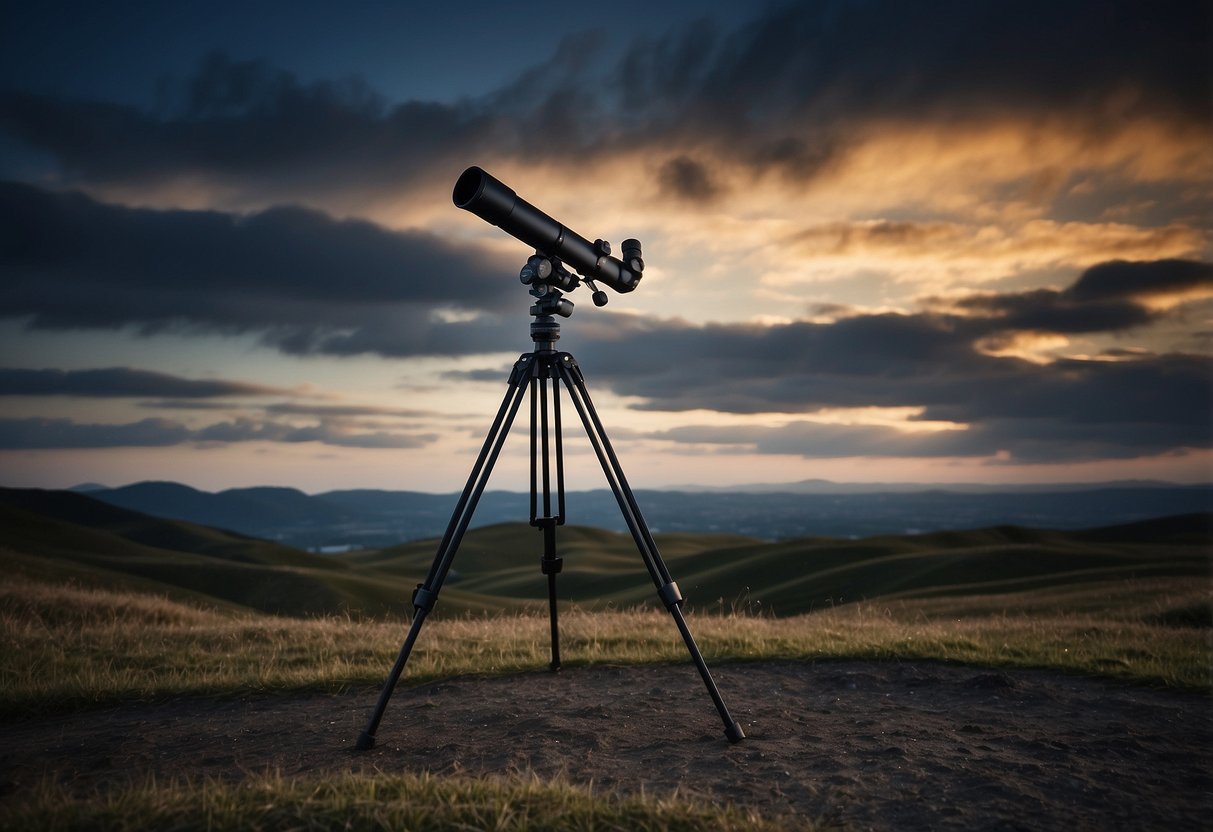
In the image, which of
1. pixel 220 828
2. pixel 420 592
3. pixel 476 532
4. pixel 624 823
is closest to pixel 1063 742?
pixel 624 823

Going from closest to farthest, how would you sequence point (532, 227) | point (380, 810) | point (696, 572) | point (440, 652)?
point (380, 810) < point (532, 227) < point (440, 652) < point (696, 572)

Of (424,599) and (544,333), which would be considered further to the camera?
(544,333)

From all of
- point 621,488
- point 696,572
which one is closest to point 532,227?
point 621,488

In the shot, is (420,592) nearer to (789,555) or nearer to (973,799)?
(973,799)

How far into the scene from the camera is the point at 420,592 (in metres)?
5.35

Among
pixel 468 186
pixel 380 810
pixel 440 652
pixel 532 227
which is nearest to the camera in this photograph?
pixel 380 810

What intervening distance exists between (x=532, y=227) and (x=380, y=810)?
3728 mm

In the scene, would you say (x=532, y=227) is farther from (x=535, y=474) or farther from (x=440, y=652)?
(x=440, y=652)

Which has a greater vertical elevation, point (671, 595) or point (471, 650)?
point (671, 595)

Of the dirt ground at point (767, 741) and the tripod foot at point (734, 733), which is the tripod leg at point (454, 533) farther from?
the tripod foot at point (734, 733)

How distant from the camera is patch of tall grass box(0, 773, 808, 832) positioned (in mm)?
A: 3512

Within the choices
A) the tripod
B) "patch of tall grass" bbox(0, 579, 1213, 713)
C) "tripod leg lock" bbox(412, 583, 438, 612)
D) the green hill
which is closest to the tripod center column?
the tripod

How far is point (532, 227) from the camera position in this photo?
5438 mm

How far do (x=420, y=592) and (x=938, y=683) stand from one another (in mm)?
4807
